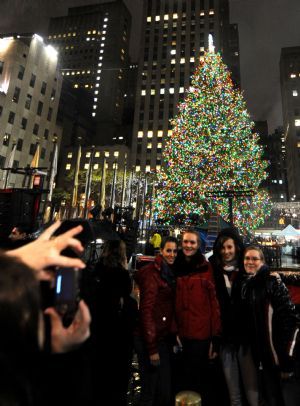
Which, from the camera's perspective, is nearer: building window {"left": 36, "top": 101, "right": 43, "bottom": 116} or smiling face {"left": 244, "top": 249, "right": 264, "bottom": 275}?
smiling face {"left": 244, "top": 249, "right": 264, "bottom": 275}

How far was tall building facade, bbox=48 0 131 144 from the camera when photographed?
108625 mm

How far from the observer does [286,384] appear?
370 cm

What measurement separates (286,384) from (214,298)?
1528 mm

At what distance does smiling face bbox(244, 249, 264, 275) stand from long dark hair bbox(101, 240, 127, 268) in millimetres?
1909

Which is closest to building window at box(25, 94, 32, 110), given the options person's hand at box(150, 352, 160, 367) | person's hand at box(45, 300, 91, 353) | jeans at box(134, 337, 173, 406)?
jeans at box(134, 337, 173, 406)

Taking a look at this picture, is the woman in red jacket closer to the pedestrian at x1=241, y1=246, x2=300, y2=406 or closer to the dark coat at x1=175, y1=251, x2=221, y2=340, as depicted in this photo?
the dark coat at x1=175, y1=251, x2=221, y2=340

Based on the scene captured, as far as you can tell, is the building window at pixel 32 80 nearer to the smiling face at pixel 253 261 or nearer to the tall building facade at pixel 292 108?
the smiling face at pixel 253 261

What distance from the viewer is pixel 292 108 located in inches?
3568

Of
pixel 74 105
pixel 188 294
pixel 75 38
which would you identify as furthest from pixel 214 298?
pixel 75 38

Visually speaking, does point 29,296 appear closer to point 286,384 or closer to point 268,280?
point 268,280

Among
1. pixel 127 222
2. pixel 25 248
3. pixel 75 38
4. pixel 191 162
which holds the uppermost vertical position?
pixel 75 38

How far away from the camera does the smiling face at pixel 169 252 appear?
4.40 metres

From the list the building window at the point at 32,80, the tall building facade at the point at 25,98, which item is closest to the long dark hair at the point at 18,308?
the tall building facade at the point at 25,98

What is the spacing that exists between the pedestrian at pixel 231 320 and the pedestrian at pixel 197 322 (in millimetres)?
222
